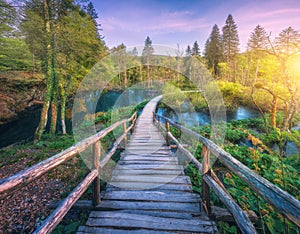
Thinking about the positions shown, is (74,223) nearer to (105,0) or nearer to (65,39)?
(65,39)

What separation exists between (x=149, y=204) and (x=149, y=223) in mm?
349

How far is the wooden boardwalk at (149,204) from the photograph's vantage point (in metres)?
1.74

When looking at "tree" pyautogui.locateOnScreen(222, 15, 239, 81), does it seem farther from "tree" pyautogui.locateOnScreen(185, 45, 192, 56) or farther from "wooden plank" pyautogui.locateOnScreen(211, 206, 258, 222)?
"wooden plank" pyautogui.locateOnScreen(211, 206, 258, 222)

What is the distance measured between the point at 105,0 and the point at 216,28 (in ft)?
90.0

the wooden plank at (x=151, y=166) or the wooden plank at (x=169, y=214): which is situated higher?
the wooden plank at (x=151, y=166)

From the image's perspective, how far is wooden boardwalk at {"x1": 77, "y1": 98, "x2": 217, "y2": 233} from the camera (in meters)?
1.74

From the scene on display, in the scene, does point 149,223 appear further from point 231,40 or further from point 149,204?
point 231,40

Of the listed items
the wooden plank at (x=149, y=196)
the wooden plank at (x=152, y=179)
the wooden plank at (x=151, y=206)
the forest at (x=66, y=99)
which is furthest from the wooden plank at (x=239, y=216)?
the wooden plank at (x=152, y=179)

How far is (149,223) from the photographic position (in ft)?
5.86

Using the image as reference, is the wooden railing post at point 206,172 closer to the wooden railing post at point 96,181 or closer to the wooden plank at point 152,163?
the wooden plank at point 152,163

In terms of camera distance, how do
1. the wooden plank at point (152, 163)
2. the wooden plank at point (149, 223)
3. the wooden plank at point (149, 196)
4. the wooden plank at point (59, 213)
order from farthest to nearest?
the wooden plank at point (152, 163) < the wooden plank at point (149, 196) < the wooden plank at point (149, 223) < the wooden plank at point (59, 213)

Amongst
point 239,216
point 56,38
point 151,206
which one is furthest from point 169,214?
point 56,38

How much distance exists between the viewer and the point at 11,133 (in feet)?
31.7

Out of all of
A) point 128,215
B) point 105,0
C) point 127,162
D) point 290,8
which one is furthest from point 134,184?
point 105,0
